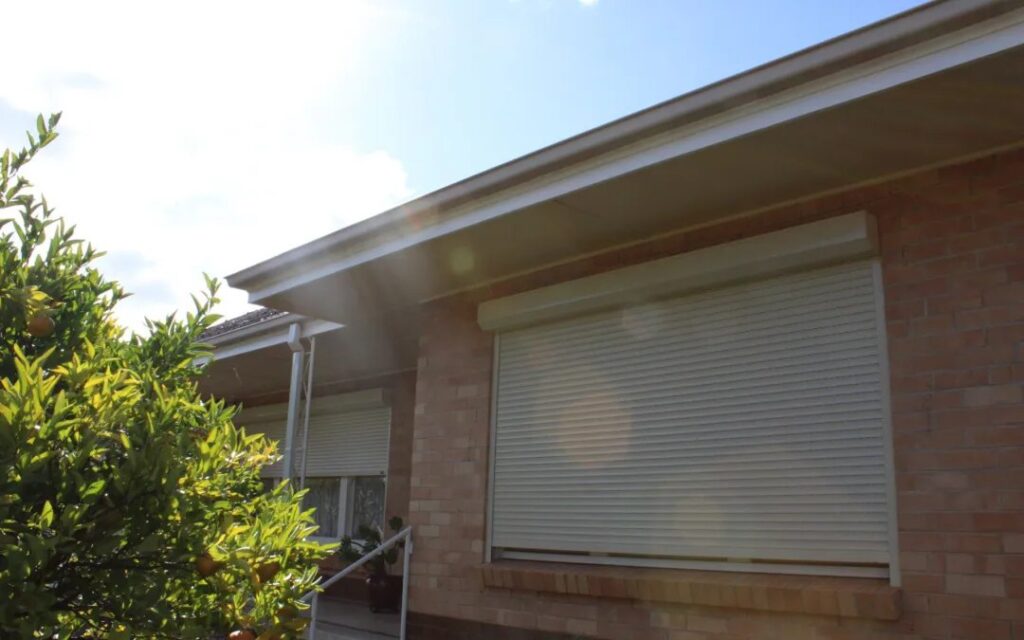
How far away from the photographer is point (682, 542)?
17.9 ft

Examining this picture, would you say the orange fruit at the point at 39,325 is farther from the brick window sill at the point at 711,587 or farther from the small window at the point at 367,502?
the small window at the point at 367,502

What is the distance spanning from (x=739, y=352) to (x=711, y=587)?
139cm

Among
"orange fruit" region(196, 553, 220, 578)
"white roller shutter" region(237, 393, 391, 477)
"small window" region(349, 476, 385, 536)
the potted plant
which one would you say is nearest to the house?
the potted plant

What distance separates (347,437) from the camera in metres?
11.8

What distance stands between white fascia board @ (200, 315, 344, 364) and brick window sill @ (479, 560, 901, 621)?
123 inches

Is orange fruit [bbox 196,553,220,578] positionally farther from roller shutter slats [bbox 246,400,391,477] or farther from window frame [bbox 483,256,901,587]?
roller shutter slats [bbox 246,400,391,477]

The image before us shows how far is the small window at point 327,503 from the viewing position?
12.0m

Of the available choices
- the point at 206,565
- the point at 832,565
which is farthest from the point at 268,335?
the point at 206,565

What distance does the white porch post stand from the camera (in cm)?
799

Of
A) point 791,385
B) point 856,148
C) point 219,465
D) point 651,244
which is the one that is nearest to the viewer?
point 219,465

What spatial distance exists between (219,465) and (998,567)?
3503 mm

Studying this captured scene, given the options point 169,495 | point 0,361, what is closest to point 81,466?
point 169,495

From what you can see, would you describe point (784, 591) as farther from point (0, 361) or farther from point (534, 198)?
point (0, 361)

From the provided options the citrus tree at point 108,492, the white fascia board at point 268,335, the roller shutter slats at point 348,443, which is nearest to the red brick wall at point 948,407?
the citrus tree at point 108,492
